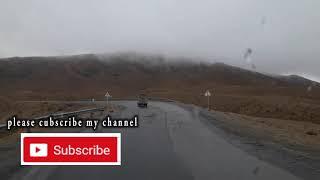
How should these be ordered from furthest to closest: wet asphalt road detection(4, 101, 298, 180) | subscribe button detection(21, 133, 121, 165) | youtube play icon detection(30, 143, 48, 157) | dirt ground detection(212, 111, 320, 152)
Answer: dirt ground detection(212, 111, 320, 152) < subscribe button detection(21, 133, 121, 165) < youtube play icon detection(30, 143, 48, 157) < wet asphalt road detection(4, 101, 298, 180)

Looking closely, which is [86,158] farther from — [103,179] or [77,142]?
[103,179]

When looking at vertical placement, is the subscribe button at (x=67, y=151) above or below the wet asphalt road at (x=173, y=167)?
above

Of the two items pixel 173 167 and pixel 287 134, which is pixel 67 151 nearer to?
pixel 173 167

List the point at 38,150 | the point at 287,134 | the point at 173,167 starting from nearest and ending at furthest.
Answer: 1. the point at 38,150
2. the point at 173,167
3. the point at 287,134

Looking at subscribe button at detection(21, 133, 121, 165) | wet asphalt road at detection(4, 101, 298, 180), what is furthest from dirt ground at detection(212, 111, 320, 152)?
subscribe button at detection(21, 133, 121, 165)

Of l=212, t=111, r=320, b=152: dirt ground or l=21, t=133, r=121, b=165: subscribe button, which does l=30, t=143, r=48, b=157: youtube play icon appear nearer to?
l=21, t=133, r=121, b=165: subscribe button

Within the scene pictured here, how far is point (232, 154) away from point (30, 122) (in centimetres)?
746

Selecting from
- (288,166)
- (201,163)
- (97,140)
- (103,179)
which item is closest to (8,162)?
(97,140)

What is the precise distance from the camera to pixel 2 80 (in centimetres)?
19062

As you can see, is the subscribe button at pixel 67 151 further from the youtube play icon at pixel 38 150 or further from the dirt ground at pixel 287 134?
the dirt ground at pixel 287 134

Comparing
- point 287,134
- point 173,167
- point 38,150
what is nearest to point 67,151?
point 38,150

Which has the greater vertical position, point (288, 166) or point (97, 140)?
point (97, 140)

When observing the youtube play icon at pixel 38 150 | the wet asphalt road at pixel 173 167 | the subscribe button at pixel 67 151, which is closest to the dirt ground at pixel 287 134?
the wet asphalt road at pixel 173 167

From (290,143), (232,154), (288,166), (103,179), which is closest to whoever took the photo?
(103,179)
